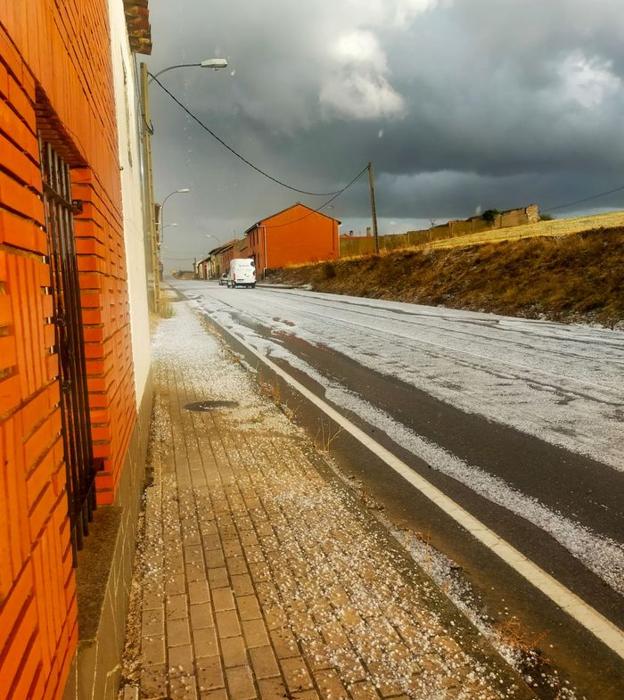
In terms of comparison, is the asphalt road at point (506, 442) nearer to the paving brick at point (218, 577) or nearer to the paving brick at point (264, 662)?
the paving brick at point (264, 662)

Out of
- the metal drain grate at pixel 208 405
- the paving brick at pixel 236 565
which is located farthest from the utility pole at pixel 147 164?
the paving brick at pixel 236 565

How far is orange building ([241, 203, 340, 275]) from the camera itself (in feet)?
232

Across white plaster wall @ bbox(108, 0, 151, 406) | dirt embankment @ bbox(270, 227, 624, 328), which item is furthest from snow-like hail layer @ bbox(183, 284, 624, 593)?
dirt embankment @ bbox(270, 227, 624, 328)

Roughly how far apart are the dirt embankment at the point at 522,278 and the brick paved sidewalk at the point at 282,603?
14.2 meters

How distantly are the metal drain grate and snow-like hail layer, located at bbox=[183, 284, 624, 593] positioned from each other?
143 centimetres

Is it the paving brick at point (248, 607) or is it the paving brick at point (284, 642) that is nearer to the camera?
the paving brick at point (284, 642)

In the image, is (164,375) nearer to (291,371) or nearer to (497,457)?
(291,371)

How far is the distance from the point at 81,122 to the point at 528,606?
3672 mm

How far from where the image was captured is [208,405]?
763 centimetres

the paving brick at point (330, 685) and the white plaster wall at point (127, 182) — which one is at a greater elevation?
the white plaster wall at point (127, 182)

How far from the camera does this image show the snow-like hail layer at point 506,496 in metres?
3.49

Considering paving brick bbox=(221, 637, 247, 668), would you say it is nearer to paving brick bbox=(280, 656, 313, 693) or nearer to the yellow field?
paving brick bbox=(280, 656, 313, 693)

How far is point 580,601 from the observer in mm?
3100

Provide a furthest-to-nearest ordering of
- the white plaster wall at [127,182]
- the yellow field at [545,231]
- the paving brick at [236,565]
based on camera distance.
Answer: the yellow field at [545,231]
the white plaster wall at [127,182]
the paving brick at [236,565]
